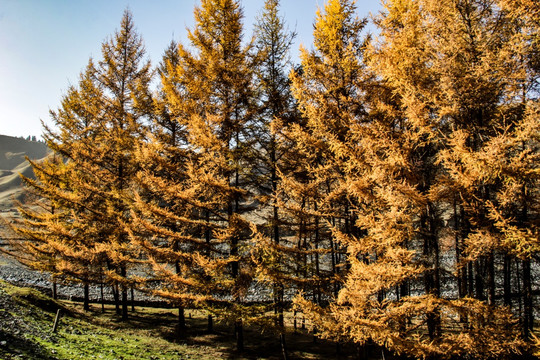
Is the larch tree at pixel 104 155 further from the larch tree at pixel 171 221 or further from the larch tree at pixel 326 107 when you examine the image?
the larch tree at pixel 326 107

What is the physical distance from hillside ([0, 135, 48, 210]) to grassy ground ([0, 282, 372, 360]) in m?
105

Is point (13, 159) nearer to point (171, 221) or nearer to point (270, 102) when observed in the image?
point (171, 221)

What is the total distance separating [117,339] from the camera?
1276cm

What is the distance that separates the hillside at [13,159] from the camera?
11031 cm

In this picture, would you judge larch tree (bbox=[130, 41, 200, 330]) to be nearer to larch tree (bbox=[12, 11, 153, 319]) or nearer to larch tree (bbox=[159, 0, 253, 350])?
Answer: larch tree (bbox=[159, 0, 253, 350])

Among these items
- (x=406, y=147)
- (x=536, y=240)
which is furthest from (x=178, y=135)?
(x=536, y=240)

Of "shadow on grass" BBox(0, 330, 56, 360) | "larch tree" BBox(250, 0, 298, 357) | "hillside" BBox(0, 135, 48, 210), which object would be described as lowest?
"shadow on grass" BBox(0, 330, 56, 360)

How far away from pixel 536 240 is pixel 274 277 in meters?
6.60

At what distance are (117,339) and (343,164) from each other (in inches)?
479

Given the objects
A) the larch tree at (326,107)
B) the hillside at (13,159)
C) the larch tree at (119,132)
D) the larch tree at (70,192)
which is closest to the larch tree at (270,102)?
the larch tree at (326,107)

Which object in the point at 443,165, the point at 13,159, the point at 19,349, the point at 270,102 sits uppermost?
the point at 13,159

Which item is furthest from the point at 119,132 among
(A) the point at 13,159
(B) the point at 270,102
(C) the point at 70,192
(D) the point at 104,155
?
(A) the point at 13,159

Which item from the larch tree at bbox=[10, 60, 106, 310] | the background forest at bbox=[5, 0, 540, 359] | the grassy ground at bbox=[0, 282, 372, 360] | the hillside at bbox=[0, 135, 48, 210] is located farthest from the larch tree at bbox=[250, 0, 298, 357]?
the hillside at bbox=[0, 135, 48, 210]

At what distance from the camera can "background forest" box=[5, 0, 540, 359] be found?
259 inches
